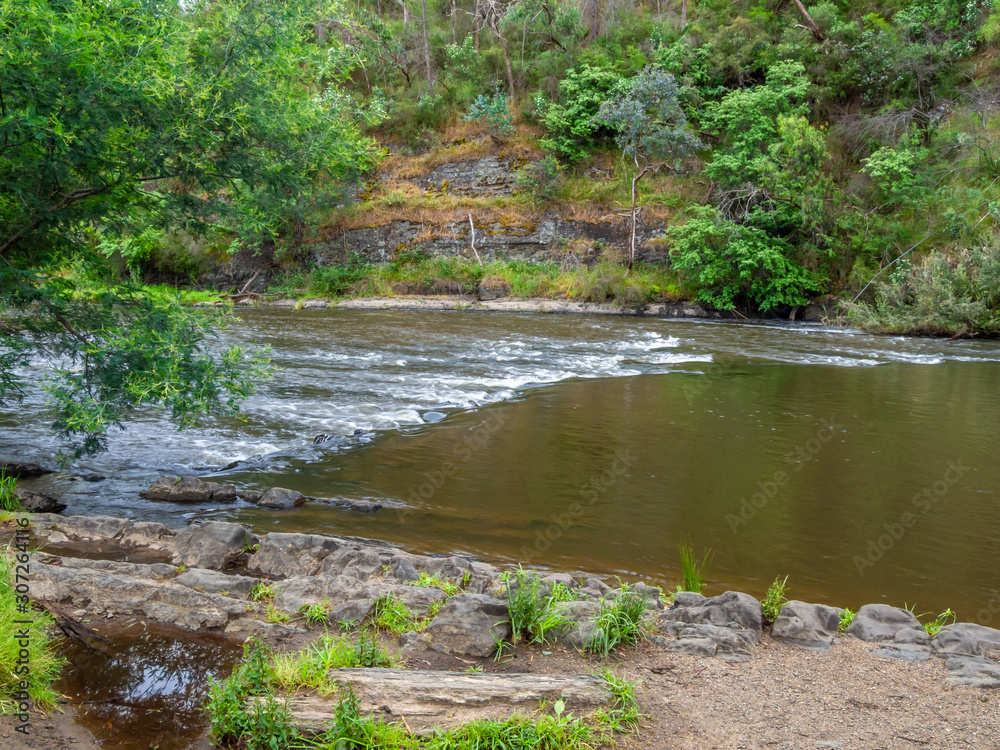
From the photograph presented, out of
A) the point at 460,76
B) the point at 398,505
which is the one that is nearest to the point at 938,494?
the point at 398,505

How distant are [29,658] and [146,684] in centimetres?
55

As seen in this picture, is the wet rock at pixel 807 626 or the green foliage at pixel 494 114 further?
the green foliage at pixel 494 114

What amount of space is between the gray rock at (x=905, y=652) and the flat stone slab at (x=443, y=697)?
72.5 inches

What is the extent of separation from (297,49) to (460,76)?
3665cm

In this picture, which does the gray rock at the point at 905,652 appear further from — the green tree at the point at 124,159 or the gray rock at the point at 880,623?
the green tree at the point at 124,159

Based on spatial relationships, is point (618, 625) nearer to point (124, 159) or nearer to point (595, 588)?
point (595, 588)

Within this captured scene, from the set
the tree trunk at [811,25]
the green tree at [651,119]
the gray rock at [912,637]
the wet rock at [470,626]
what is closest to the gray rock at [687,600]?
the gray rock at [912,637]

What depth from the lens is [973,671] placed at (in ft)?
11.9

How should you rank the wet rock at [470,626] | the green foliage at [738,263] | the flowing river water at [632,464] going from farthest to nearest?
the green foliage at [738,263], the flowing river water at [632,464], the wet rock at [470,626]

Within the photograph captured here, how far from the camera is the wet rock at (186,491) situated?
681 cm

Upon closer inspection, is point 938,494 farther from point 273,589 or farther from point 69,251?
point 69,251

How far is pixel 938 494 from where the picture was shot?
278 inches

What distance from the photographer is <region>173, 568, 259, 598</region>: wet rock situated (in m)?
4.36

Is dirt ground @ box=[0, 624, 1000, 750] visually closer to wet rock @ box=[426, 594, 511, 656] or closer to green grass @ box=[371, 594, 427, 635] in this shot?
wet rock @ box=[426, 594, 511, 656]
